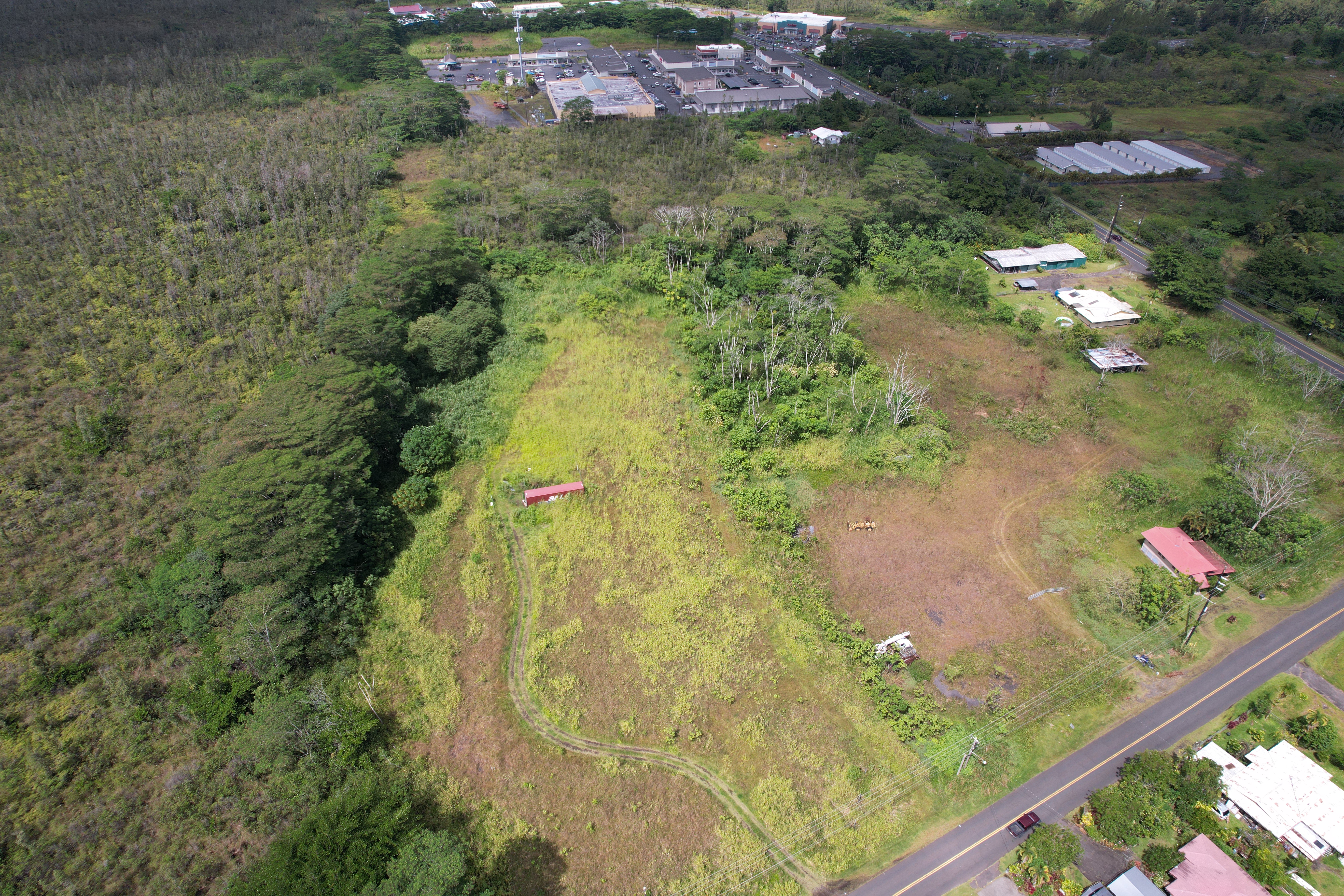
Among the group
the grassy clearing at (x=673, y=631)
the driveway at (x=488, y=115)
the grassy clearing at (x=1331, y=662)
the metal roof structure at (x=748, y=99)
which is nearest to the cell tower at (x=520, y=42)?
the driveway at (x=488, y=115)

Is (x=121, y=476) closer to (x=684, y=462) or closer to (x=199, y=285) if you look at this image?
(x=199, y=285)

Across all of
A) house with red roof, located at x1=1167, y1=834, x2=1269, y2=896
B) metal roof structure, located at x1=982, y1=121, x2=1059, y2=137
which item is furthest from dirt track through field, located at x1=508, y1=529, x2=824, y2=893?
metal roof structure, located at x1=982, y1=121, x2=1059, y2=137

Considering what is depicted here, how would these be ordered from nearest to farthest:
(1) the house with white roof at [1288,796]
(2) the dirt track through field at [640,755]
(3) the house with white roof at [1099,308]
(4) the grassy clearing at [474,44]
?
(1) the house with white roof at [1288,796] < (2) the dirt track through field at [640,755] < (3) the house with white roof at [1099,308] < (4) the grassy clearing at [474,44]

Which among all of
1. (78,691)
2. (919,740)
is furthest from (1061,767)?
(78,691)

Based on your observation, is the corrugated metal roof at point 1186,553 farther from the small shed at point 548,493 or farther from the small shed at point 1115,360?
the small shed at point 548,493

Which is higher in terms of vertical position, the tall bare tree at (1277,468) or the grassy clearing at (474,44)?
the grassy clearing at (474,44)

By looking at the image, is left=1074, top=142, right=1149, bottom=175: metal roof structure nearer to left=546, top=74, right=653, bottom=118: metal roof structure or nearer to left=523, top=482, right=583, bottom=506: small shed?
left=546, top=74, right=653, bottom=118: metal roof structure

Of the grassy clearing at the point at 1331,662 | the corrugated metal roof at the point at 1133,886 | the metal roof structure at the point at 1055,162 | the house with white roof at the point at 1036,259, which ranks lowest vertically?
the corrugated metal roof at the point at 1133,886
